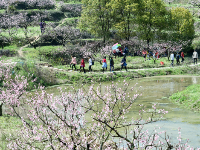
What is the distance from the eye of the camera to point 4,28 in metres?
45.6

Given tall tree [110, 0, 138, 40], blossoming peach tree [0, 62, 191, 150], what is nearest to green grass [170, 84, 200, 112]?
blossoming peach tree [0, 62, 191, 150]

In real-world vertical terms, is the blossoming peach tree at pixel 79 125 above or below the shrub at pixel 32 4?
below

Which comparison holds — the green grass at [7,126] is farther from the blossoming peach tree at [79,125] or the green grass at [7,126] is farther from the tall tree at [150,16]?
the tall tree at [150,16]

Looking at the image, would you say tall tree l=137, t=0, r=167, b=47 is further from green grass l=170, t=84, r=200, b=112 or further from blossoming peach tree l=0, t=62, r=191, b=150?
blossoming peach tree l=0, t=62, r=191, b=150

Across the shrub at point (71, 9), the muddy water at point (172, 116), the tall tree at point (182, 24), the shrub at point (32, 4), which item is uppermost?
the shrub at point (32, 4)

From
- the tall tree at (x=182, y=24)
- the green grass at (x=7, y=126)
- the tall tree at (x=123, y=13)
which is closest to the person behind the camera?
the green grass at (x=7, y=126)

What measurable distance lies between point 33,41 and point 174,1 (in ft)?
146

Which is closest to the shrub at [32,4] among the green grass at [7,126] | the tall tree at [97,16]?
the tall tree at [97,16]

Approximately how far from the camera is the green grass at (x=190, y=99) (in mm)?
12749

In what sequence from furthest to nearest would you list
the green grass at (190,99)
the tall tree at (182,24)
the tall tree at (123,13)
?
the tall tree at (182,24) → the tall tree at (123,13) → the green grass at (190,99)

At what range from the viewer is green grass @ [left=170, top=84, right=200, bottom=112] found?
41.8 feet

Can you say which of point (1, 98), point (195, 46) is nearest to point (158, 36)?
point (195, 46)

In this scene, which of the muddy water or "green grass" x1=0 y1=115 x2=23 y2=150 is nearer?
"green grass" x1=0 y1=115 x2=23 y2=150

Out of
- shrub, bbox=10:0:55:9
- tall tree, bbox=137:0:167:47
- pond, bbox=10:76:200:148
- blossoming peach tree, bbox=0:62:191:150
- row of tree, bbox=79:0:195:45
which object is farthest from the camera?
shrub, bbox=10:0:55:9
